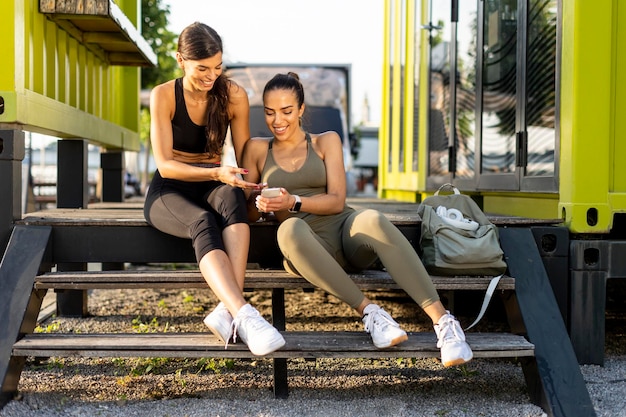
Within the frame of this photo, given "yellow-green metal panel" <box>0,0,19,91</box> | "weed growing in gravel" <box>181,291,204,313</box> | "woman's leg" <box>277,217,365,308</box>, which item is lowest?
"weed growing in gravel" <box>181,291,204,313</box>

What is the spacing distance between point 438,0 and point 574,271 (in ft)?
11.8

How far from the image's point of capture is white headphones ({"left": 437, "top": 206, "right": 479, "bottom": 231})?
362cm

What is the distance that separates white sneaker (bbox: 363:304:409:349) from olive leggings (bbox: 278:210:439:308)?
0.12 m

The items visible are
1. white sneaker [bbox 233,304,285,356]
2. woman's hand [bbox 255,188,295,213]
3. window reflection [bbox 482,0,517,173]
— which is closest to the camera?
white sneaker [bbox 233,304,285,356]

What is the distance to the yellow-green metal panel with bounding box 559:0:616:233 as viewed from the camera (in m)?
3.77

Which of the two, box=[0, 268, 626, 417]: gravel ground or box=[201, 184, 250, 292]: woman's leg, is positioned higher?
box=[201, 184, 250, 292]: woman's leg

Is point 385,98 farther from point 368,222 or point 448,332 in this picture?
point 448,332

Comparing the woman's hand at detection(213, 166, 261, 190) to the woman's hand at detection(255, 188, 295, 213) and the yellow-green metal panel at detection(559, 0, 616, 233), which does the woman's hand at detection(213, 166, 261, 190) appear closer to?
the woman's hand at detection(255, 188, 295, 213)

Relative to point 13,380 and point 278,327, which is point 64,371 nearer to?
point 13,380

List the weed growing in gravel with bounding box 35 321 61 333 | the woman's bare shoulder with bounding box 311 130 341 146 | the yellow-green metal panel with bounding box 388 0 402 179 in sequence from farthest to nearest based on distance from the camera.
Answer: the yellow-green metal panel with bounding box 388 0 402 179 < the weed growing in gravel with bounding box 35 321 61 333 < the woman's bare shoulder with bounding box 311 130 341 146

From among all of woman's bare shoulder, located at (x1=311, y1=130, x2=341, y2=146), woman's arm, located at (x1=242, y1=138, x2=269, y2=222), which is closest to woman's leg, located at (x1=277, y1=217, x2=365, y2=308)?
woman's arm, located at (x1=242, y1=138, x2=269, y2=222)

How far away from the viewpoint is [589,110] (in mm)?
3791

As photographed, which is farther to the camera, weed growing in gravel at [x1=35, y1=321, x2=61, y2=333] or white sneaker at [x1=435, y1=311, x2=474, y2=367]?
weed growing in gravel at [x1=35, y1=321, x2=61, y2=333]

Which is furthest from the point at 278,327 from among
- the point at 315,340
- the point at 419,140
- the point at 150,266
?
the point at 150,266
